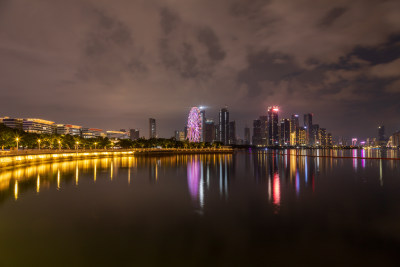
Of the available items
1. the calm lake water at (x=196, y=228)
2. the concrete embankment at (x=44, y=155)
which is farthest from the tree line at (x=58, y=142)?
the calm lake water at (x=196, y=228)

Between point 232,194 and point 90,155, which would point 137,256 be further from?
point 90,155

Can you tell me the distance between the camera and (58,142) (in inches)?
3920

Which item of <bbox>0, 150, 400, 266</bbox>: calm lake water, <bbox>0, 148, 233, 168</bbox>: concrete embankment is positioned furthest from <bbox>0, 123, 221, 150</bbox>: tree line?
<bbox>0, 150, 400, 266</bbox>: calm lake water

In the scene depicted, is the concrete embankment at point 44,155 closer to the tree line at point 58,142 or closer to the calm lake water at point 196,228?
the tree line at point 58,142

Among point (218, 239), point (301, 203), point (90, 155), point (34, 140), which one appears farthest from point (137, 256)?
point (34, 140)

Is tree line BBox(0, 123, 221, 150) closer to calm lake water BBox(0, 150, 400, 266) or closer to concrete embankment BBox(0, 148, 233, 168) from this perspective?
concrete embankment BBox(0, 148, 233, 168)

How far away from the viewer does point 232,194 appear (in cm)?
2553

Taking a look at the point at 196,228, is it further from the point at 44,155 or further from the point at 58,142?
the point at 58,142

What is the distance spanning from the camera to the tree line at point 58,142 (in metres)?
71.1

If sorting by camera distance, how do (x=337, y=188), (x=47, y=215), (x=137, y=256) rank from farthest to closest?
(x=337, y=188), (x=47, y=215), (x=137, y=256)

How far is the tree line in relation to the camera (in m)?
71.1

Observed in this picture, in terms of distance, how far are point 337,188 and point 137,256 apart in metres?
25.6

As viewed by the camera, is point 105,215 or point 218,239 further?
point 105,215

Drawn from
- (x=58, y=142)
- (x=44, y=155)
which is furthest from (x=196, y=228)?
(x=58, y=142)
